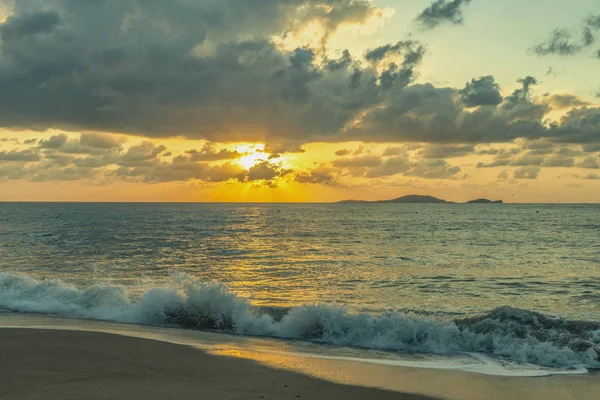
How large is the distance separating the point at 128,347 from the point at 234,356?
2.87 m

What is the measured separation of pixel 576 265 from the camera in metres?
35.5

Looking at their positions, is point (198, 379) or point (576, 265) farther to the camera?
point (576, 265)

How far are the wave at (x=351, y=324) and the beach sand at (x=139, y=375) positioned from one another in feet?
14.5

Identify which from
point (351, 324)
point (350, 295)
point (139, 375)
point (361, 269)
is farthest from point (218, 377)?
point (361, 269)

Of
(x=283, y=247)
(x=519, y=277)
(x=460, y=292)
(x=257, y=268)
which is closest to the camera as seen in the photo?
(x=460, y=292)

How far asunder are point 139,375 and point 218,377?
1.68 metres

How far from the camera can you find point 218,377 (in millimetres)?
10820

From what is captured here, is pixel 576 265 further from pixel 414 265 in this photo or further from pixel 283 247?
pixel 283 247

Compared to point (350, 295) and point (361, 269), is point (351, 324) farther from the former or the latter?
point (361, 269)

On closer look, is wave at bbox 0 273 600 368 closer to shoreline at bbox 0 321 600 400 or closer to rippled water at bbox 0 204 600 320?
shoreline at bbox 0 321 600 400

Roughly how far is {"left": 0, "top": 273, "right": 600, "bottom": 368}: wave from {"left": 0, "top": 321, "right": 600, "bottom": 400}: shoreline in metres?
2.37

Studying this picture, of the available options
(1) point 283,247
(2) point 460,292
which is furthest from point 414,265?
(1) point 283,247

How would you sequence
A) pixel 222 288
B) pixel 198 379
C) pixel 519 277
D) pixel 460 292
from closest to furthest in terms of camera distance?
pixel 198 379
pixel 222 288
pixel 460 292
pixel 519 277

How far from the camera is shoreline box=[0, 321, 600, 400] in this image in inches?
385
